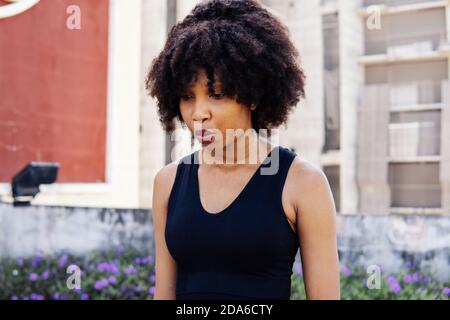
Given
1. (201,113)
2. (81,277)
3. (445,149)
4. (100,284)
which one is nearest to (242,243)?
(201,113)

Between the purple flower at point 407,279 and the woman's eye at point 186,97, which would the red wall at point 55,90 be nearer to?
the purple flower at point 407,279

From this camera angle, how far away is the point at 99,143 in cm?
436

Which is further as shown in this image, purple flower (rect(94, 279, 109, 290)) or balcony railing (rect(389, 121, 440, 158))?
balcony railing (rect(389, 121, 440, 158))

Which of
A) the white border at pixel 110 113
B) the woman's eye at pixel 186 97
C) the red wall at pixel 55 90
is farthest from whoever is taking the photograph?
the white border at pixel 110 113

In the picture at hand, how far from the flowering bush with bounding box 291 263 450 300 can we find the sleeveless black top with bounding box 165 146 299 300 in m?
2.81

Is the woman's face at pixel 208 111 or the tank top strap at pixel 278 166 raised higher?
the woman's face at pixel 208 111

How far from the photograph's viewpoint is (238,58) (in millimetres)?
1260

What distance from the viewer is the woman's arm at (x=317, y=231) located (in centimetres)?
120

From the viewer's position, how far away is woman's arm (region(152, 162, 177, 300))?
1361 mm

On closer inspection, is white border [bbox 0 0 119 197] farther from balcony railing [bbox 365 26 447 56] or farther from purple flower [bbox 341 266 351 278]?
balcony railing [bbox 365 26 447 56]

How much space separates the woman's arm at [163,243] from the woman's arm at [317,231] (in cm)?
31

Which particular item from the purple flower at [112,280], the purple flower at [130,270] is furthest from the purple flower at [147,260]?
the purple flower at [112,280]

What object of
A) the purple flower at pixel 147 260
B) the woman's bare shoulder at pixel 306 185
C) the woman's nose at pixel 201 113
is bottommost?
the purple flower at pixel 147 260

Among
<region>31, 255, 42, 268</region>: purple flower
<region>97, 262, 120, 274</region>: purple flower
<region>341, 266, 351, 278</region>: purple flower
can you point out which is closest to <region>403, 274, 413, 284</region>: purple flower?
<region>341, 266, 351, 278</region>: purple flower
